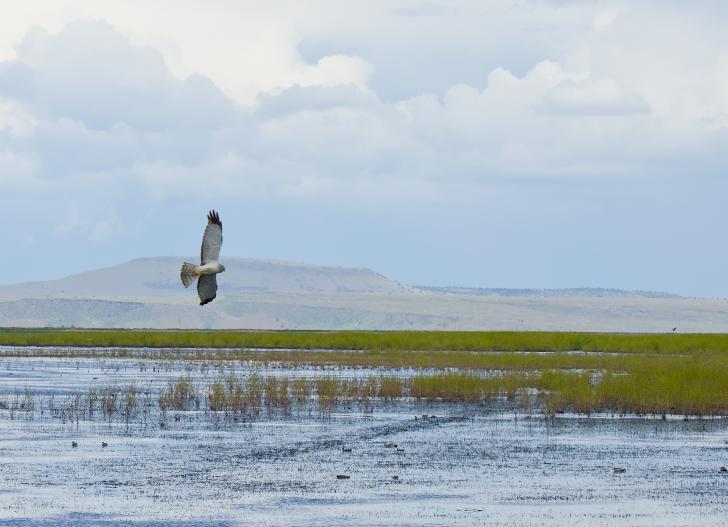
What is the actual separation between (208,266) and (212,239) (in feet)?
2.97

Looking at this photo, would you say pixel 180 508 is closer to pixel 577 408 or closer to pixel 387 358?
pixel 577 408

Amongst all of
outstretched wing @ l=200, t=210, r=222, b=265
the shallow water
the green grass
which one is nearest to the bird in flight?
outstretched wing @ l=200, t=210, r=222, b=265

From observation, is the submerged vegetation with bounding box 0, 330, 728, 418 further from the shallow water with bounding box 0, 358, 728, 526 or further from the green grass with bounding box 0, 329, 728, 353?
the green grass with bounding box 0, 329, 728, 353

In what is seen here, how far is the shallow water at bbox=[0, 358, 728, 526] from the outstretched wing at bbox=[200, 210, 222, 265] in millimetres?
3274

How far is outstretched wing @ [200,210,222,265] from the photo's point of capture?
26922 mm

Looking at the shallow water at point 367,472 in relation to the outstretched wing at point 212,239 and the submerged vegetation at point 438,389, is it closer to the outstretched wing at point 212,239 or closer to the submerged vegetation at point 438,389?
the submerged vegetation at point 438,389

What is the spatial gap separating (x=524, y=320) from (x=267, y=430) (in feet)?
528

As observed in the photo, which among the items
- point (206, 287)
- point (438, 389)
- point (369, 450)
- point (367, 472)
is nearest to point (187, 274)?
point (206, 287)

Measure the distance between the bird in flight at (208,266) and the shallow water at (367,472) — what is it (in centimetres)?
266

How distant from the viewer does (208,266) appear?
86.5 feet

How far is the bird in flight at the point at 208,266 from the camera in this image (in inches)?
1038

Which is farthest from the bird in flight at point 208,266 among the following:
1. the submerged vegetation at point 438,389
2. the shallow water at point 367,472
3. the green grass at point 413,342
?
the green grass at point 413,342

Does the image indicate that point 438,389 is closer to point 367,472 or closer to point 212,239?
point 212,239

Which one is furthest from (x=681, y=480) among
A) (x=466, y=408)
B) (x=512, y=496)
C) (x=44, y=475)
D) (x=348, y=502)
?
(x=466, y=408)
